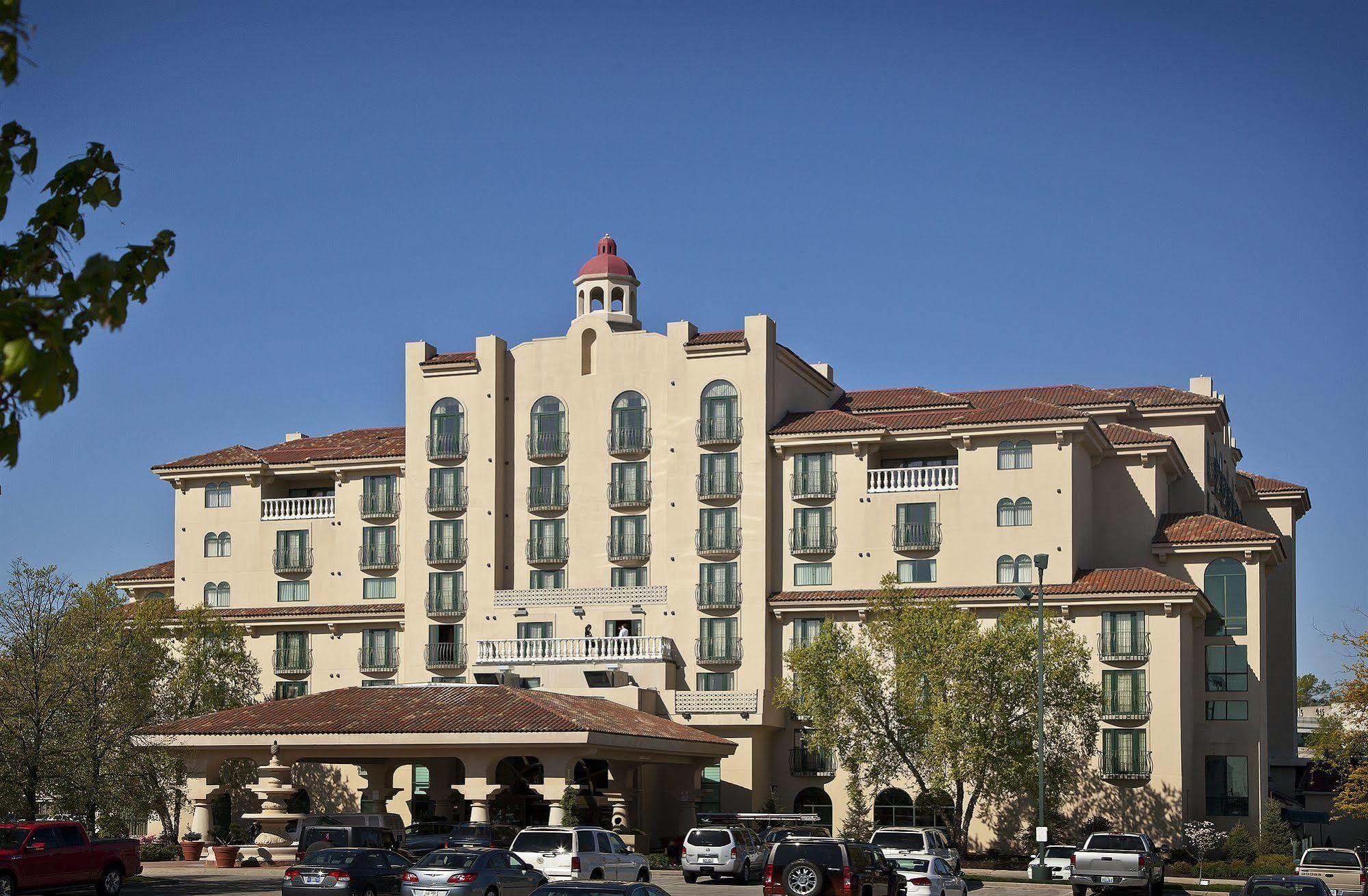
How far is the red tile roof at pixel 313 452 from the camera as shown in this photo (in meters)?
78.1

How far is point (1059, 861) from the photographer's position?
54344mm

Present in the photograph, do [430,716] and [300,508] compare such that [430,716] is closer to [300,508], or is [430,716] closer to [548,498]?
[548,498]

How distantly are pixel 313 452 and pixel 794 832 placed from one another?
3885 cm

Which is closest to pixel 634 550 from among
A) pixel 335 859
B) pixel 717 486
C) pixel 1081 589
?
pixel 717 486

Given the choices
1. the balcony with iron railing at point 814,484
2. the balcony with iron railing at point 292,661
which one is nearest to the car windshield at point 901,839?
the balcony with iron railing at point 814,484

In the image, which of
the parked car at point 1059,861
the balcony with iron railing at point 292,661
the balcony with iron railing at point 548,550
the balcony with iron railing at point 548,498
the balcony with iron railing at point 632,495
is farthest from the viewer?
the balcony with iron railing at point 292,661

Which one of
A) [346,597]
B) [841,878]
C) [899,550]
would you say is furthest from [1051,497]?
[841,878]

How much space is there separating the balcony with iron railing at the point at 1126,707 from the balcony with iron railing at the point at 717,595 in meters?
15.6

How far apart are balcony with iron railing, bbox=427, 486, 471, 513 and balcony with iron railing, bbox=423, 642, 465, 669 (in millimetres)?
6016

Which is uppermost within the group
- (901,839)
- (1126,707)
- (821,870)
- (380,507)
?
(380,507)

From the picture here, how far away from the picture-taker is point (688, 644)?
2778 inches

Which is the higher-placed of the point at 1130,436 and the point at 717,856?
the point at 1130,436

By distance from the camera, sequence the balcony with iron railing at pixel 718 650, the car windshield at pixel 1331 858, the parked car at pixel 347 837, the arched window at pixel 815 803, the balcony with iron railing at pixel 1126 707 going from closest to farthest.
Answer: the parked car at pixel 347 837, the car windshield at pixel 1331 858, the balcony with iron railing at pixel 1126 707, the arched window at pixel 815 803, the balcony with iron railing at pixel 718 650

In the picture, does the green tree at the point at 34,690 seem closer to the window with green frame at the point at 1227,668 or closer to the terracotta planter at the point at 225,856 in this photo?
the terracotta planter at the point at 225,856
